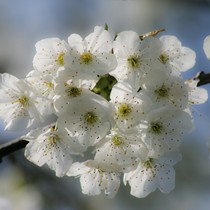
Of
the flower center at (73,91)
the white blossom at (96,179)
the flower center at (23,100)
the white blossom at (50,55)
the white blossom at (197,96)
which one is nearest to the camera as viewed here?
the flower center at (73,91)

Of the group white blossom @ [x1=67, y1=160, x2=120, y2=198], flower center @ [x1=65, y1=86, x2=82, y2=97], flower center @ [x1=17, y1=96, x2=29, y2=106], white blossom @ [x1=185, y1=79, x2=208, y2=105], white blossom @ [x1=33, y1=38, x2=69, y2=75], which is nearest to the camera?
flower center @ [x1=65, y1=86, x2=82, y2=97]

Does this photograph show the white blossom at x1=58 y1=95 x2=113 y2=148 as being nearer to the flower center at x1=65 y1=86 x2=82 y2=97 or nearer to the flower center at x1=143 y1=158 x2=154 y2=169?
the flower center at x1=65 y1=86 x2=82 y2=97

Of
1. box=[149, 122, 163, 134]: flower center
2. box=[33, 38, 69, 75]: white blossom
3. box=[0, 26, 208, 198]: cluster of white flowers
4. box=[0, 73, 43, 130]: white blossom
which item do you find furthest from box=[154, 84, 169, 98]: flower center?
box=[0, 73, 43, 130]: white blossom

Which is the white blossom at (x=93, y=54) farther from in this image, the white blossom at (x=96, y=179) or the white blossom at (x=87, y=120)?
the white blossom at (x=96, y=179)

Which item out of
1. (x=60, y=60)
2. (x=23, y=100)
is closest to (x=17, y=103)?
(x=23, y=100)

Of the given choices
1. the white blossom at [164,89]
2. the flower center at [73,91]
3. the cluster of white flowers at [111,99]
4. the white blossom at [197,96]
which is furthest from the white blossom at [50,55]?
the white blossom at [197,96]
